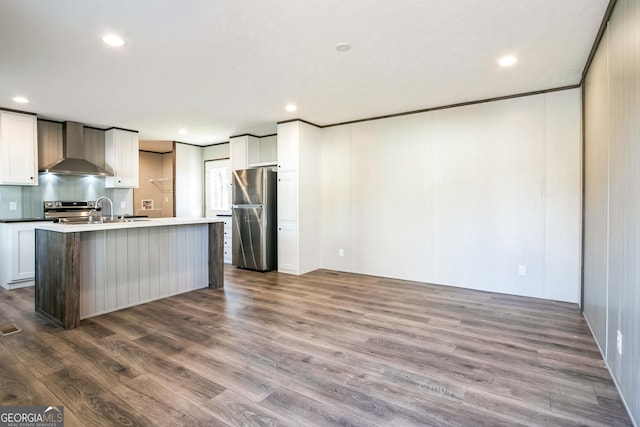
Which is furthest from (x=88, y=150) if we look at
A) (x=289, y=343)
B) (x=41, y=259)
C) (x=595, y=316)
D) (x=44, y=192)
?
(x=595, y=316)

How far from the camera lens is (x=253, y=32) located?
2.58 meters

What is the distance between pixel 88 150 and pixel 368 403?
6.24 m

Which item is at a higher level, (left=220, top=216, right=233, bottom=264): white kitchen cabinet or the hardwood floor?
(left=220, top=216, right=233, bottom=264): white kitchen cabinet

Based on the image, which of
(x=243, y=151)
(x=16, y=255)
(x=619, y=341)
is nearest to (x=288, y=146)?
(x=243, y=151)

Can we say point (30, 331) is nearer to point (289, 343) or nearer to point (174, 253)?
point (174, 253)

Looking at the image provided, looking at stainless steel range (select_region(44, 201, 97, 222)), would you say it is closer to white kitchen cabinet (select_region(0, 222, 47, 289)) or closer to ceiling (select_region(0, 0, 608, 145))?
white kitchen cabinet (select_region(0, 222, 47, 289))

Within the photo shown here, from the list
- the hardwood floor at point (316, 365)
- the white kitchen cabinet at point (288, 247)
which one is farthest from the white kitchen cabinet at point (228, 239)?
the hardwood floor at point (316, 365)

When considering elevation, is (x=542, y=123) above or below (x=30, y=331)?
above

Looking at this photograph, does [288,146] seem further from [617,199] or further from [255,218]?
[617,199]

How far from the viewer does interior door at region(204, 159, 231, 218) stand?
24.2 feet

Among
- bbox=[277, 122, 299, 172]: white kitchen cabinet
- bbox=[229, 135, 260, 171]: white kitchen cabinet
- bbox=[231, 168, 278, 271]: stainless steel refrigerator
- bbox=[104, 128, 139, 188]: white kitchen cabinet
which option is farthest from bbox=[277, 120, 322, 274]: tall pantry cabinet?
bbox=[104, 128, 139, 188]: white kitchen cabinet

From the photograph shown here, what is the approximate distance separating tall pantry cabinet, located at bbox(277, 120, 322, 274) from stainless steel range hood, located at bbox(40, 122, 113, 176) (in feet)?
10.5

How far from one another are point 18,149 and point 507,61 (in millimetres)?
6430

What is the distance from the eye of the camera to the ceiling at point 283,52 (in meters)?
2.29
